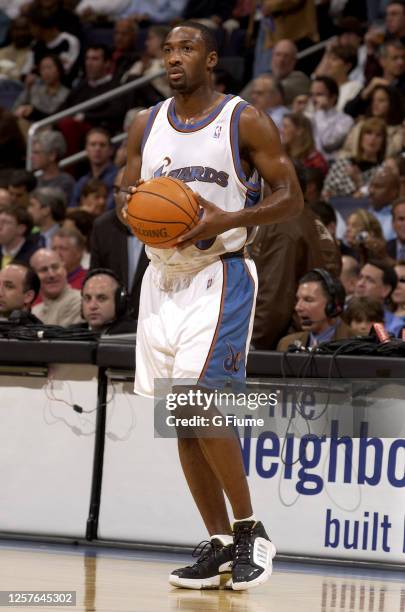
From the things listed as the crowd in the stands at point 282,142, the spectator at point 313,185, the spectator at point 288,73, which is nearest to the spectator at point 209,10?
the crowd in the stands at point 282,142

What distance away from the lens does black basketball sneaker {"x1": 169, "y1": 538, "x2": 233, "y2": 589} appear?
211 inches

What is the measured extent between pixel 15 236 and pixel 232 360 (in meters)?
5.10

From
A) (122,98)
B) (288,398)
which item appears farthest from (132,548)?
(122,98)

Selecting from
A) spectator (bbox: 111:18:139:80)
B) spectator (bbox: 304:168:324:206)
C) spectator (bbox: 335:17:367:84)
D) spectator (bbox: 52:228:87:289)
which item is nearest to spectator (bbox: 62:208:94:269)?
spectator (bbox: 52:228:87:289)

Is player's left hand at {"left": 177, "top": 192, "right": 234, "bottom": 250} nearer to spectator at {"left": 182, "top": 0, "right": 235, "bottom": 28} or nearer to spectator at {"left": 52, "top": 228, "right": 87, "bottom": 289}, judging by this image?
spectator at {"left": 52, "top": 228, "right": 87, "bottom": 289}

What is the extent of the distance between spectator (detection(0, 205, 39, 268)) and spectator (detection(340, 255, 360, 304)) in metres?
2.55

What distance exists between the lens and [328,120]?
11.9 metres

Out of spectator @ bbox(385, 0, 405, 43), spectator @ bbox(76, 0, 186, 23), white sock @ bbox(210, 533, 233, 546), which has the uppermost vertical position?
spectator @ bbox(76, 0, 186, 23)

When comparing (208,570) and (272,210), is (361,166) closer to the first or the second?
(272,210)

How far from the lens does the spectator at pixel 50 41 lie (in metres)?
15.5

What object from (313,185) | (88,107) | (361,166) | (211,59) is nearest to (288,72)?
(361,166)

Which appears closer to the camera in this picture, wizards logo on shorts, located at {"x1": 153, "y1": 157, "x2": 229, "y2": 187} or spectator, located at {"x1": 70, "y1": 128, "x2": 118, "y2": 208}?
wizards logo on shorts, located at {"x1": 153, "y1": 157, "x2": 229, "y2": 187}
